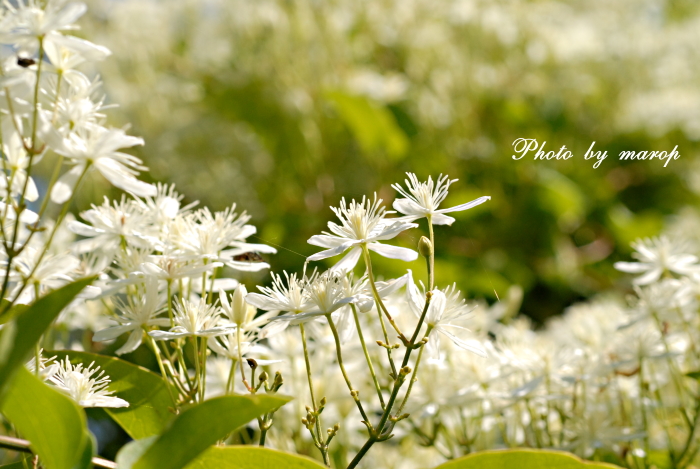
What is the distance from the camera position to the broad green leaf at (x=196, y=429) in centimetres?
24

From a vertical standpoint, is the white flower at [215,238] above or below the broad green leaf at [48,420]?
above

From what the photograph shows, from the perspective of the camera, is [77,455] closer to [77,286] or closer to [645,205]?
[77,286]

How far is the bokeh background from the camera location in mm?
1073

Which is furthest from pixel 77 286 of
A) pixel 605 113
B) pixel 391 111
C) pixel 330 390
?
pixel 605 113

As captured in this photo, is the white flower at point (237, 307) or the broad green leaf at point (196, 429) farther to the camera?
the white flower at point (237, 307)

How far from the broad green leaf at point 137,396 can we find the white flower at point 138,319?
1 centimetres

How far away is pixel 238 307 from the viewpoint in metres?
0.34

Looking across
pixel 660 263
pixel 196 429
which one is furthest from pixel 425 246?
pixel 660 263

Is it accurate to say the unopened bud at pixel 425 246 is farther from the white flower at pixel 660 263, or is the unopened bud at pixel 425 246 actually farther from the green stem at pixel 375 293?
the white flower at pixel 660 263

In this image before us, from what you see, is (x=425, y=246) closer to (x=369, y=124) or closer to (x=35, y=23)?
(x=35, y=23)

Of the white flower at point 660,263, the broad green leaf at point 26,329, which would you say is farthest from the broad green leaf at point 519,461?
the white flower at point 660,263

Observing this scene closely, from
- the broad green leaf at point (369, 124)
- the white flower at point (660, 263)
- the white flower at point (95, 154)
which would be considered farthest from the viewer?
the broad green leaf at point (369, 124)

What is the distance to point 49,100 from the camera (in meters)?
0.36

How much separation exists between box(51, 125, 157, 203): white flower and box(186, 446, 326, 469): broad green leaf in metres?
0.13
